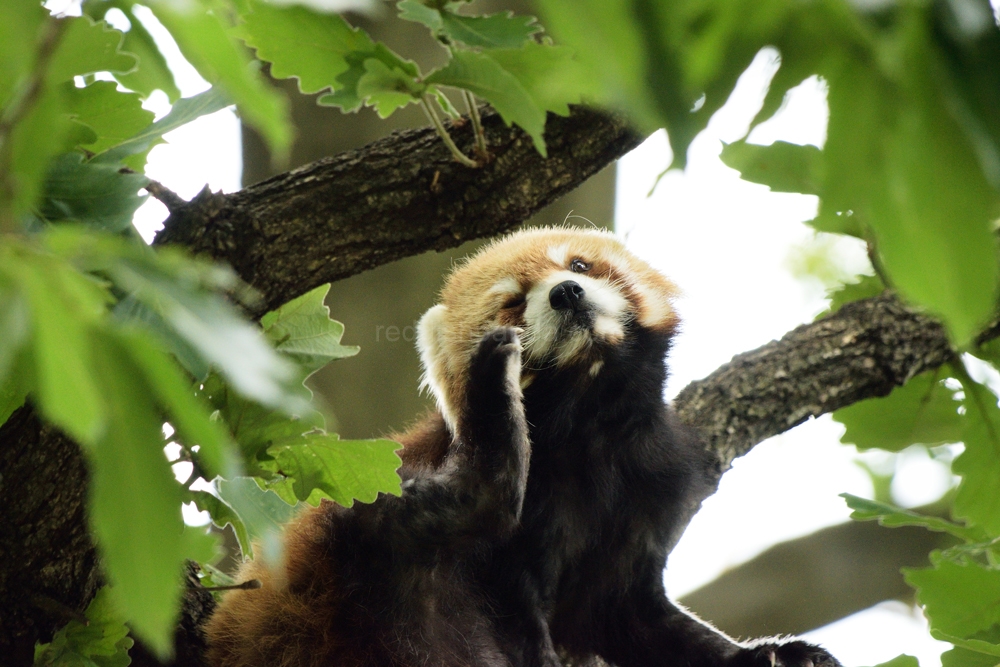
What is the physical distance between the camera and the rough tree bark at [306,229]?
6.72 feet

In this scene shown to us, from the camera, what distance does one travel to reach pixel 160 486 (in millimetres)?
821

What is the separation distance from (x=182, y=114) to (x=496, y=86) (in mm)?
824

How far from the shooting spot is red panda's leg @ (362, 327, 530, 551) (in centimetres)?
250

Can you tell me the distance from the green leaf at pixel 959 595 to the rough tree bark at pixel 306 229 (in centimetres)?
160

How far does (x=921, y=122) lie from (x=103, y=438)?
81 cm

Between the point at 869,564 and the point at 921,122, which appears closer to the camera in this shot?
the point at 921,122

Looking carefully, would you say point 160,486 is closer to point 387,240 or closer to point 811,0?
point 811,0

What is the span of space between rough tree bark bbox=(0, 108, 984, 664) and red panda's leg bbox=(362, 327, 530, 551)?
0.42m

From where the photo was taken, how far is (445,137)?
2145mm

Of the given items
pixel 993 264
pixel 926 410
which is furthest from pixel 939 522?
pixel 993 264

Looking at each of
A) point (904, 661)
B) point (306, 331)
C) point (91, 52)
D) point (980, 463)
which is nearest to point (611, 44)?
point (91, 52)

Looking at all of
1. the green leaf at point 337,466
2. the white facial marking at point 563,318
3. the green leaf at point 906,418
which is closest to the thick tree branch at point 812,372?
the green leaf at point 906,418

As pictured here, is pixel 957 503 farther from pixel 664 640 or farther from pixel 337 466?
pixel 337 466

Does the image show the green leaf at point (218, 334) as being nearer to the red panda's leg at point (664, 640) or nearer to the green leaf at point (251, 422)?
the green leaf at point (251, 422)
